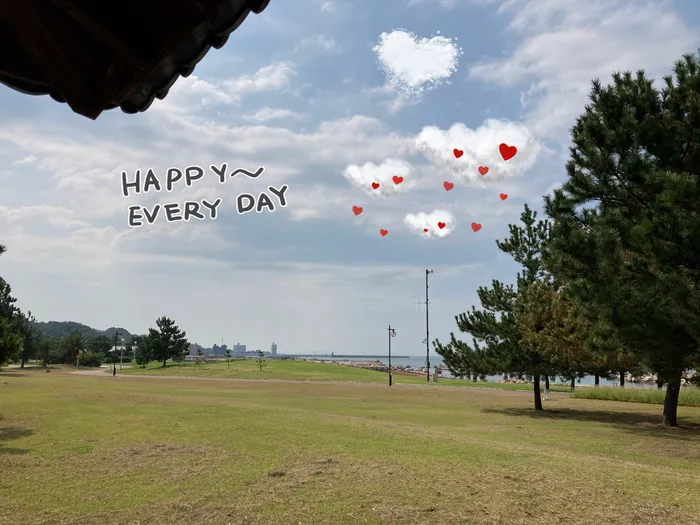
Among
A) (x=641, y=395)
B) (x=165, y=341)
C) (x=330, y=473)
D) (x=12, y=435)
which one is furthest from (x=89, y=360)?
(x=330, y=473)

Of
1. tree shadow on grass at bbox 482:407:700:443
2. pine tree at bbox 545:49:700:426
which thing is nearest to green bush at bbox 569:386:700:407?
tree shadow on grass at bbox 482:407:700:443

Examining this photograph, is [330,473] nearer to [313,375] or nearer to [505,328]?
[505,328]

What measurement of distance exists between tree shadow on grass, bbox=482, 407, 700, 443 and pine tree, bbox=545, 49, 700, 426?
7.47 feet

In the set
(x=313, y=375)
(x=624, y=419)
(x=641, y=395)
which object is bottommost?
(x=313, y=375)

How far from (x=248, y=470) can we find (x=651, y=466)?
30.6ft

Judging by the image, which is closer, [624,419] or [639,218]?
[639,218]

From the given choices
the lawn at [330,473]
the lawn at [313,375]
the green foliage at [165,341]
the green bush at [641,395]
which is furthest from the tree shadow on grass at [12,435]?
the green foliage at [165,341]

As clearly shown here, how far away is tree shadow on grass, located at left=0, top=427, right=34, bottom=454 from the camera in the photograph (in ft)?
40.7

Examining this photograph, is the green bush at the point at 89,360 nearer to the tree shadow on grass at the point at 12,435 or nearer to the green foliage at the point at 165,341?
the green foliage at the point at 165,341

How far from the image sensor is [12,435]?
14805 mm

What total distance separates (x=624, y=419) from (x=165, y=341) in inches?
3599

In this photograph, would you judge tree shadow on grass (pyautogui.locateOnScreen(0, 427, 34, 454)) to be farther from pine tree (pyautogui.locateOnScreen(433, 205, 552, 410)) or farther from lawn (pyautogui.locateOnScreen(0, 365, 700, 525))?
pine tree (pyautogui.locateOnScreen(433, 205, 552, 410))

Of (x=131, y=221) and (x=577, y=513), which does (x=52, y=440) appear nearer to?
(x=131, y=221)

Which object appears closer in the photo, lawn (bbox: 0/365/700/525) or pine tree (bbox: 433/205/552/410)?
lawn (bbox: 0/365/700/525)
